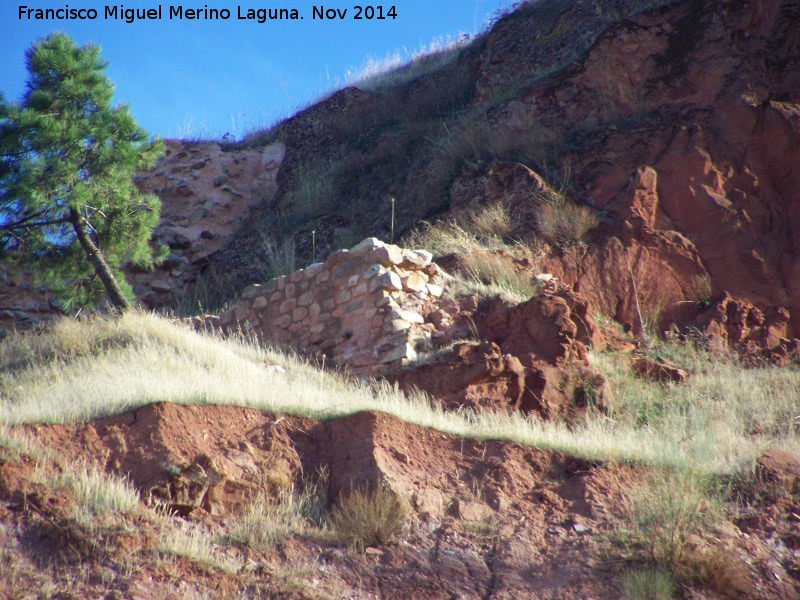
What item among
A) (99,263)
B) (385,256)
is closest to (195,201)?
(99,263)

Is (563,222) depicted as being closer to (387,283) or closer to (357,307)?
(387,283)

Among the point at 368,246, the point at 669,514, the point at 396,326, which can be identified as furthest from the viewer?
the point at 368,246

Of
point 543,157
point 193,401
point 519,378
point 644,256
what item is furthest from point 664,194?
point 193,401

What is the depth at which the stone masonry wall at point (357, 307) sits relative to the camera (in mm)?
9227

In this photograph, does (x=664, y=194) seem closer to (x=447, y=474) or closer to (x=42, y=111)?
(x=447, y=474)

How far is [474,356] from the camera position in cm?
858

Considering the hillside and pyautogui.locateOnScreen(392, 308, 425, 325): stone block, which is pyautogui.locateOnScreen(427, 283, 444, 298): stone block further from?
pyautogui.locateOnScreen(392, 308, 425, 325): stone block

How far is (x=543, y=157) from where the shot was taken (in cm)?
1284

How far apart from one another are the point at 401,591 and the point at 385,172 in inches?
480

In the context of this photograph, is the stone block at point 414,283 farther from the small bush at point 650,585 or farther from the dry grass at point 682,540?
the small bush at point 650,585

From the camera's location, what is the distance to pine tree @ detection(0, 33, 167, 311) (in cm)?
1012

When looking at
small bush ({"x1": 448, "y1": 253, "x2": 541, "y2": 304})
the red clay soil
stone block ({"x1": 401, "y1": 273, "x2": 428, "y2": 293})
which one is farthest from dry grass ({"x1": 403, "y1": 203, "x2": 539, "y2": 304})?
the red clay soil

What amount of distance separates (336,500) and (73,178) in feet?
22.5

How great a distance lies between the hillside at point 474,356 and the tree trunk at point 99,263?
104 centimetres
